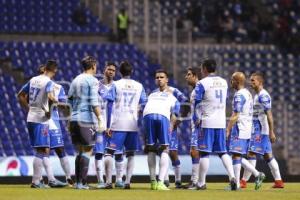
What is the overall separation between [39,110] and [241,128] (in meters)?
4.37

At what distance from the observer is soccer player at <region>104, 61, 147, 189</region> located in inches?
820

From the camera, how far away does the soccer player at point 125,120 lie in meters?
20.8

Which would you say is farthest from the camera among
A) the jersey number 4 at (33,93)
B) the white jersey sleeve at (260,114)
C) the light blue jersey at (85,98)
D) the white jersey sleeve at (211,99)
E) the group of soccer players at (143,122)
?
the white jersey sleeve at (260,114)

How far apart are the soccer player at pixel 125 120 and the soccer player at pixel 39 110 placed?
1284mm

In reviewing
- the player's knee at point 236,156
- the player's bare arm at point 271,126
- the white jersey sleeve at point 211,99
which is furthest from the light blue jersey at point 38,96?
the player's bare arm at point 271,126

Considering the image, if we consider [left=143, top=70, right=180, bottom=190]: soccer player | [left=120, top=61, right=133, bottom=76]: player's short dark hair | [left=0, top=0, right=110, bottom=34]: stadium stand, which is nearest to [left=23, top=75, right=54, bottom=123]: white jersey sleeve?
[left=120, top=61, right=133, bottom=76]: player's short dark hair

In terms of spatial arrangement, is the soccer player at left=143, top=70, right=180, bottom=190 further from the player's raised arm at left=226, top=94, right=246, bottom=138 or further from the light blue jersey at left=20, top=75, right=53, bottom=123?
the light blue jersey at left=20, top=75, right=53, bottom=123

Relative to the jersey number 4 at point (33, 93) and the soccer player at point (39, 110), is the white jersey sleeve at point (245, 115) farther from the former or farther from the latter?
the jersey number 4 at point (33, 93)

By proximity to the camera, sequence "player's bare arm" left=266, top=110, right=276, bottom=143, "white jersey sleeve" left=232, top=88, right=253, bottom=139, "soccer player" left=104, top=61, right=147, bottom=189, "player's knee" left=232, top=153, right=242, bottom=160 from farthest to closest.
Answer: "player's bare arm" left=266, top=110, right=276, bottom=143 → "player's knee" left=232, top=153, right=242, bottom=160 → "white jersey sleeve" left=232, top=88, right=253, bottom=139 → "soccer player" left=104, top=61, right=147, bottom=189

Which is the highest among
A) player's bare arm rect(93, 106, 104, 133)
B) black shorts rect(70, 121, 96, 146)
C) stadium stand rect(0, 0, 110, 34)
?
stadium stand rect(0, 0, 110, 34)

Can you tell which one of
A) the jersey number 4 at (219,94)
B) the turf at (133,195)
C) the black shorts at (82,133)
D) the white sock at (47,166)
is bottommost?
the turf at (133,195)

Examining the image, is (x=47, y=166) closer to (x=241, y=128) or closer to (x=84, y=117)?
(x=84, y=117)

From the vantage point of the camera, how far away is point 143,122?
819 inches

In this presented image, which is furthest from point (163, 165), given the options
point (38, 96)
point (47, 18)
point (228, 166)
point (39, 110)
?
point (47, 18)
